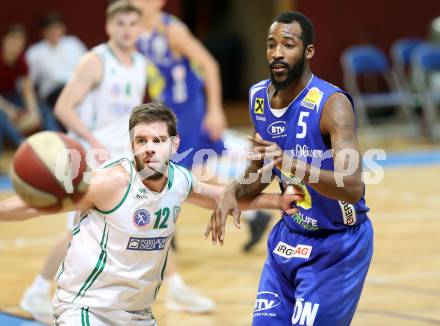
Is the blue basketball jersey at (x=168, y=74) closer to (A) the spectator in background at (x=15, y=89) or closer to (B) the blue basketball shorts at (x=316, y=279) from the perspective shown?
(B) the blue basketball shorts at (x=316, y=279)

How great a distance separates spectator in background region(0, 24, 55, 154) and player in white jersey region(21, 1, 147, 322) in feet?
20.8

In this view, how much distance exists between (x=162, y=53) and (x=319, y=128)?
145 inches

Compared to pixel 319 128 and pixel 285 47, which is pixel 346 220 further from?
pixel 285 47

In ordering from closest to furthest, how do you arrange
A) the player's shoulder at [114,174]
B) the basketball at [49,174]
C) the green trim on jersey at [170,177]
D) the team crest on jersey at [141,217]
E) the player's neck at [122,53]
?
the basketball at [49,174]
the player's shoulder at [114,174]
the team crest on jersey at [141,217]
the green trim on jersey at [170,177]
the player's neck at [122,53]

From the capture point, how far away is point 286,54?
4027mm

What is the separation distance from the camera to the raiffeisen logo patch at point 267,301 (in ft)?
13.5

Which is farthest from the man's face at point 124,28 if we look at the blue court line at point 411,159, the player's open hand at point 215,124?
the blue court line at point 411,159

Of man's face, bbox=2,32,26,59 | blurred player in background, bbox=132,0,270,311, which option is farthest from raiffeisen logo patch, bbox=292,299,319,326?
man's face, bbox=2,32,26,59

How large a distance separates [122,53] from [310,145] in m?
2.73

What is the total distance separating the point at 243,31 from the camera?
61.9ft

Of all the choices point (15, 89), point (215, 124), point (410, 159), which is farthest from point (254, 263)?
point (15, 89)

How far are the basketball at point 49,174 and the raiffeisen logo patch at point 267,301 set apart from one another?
1.03 metres

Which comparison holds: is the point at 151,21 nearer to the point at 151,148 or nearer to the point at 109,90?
the point at 109,90

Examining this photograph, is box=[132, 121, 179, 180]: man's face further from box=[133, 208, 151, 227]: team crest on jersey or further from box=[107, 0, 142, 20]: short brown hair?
box=[107, 0, 142, 20]: short brown hair
